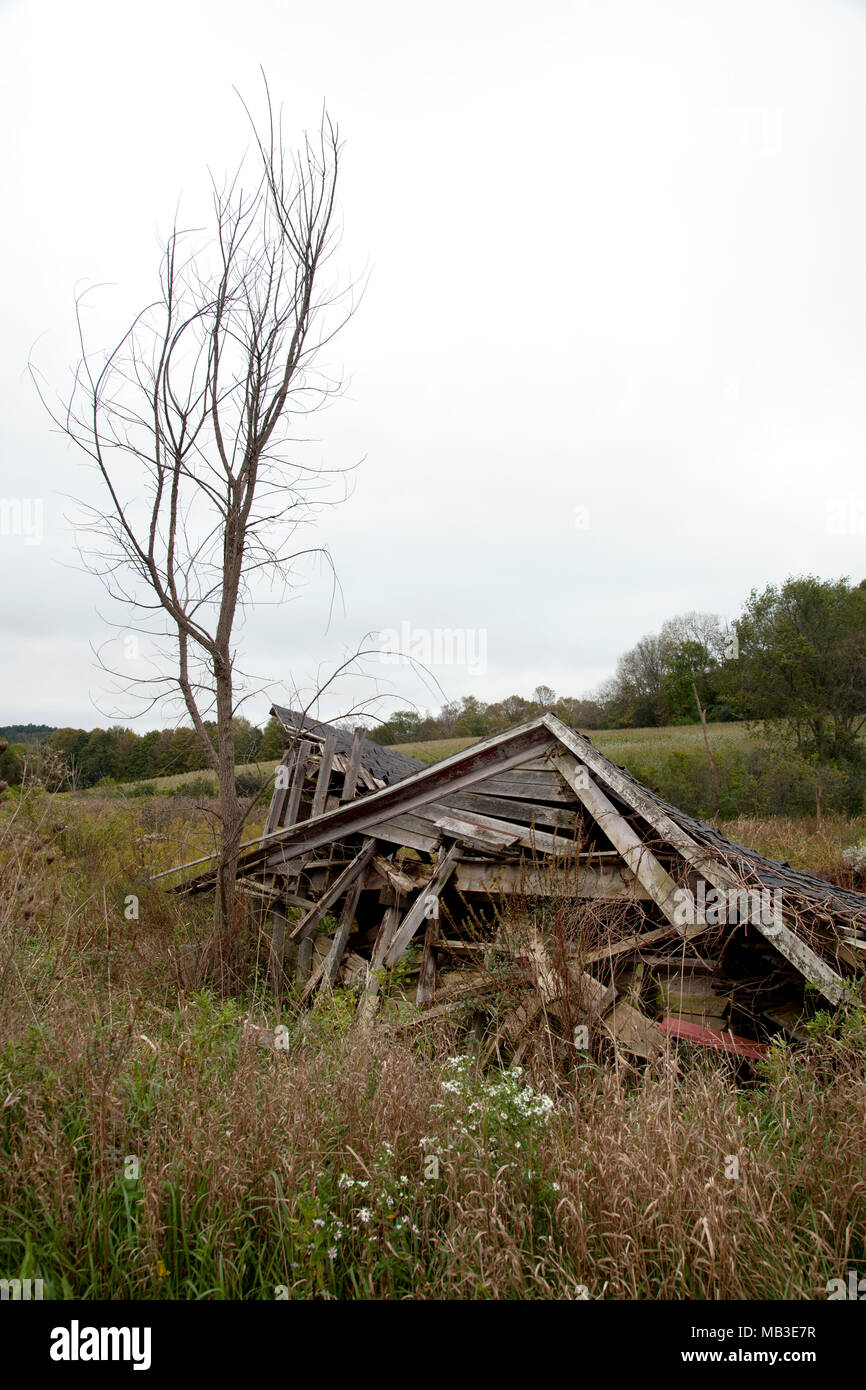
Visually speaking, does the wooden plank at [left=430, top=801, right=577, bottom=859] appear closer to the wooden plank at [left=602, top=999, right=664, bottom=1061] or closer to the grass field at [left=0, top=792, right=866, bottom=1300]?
the wooden plank at [left=602, top=999, right=664, bottom=1061]

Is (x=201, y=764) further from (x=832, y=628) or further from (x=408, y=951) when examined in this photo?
(x=832, y=628)

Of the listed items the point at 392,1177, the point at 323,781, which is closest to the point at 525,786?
the point at 323,781

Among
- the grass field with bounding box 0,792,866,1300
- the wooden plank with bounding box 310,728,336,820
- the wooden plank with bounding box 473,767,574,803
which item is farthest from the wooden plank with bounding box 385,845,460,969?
the wooden plank with bounding box 310,728,336,820

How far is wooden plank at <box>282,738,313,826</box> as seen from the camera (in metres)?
10.5

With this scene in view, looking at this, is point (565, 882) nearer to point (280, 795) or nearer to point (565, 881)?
point (565, 881)

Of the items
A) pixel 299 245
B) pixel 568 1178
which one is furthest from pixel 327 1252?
pixel 299 245

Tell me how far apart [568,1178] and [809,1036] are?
2.90 meters

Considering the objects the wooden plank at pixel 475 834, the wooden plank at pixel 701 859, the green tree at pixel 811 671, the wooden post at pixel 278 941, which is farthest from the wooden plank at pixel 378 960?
the green tree at pixel 811 671

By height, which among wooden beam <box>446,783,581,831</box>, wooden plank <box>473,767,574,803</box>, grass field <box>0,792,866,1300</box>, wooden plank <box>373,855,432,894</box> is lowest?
grass field <box>0,792,866,1300</box>

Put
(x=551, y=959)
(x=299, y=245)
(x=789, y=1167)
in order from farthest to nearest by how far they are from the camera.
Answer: (x=299, y=245) < (x=551, y=959) < (x=789, y=1167)

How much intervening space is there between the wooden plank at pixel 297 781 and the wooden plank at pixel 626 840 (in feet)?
15.8

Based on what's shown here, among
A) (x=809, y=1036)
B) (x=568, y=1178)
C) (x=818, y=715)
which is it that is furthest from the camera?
(x=818, y=715)

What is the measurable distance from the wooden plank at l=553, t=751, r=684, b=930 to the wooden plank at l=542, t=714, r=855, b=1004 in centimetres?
16

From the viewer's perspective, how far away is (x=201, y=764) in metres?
8.98
